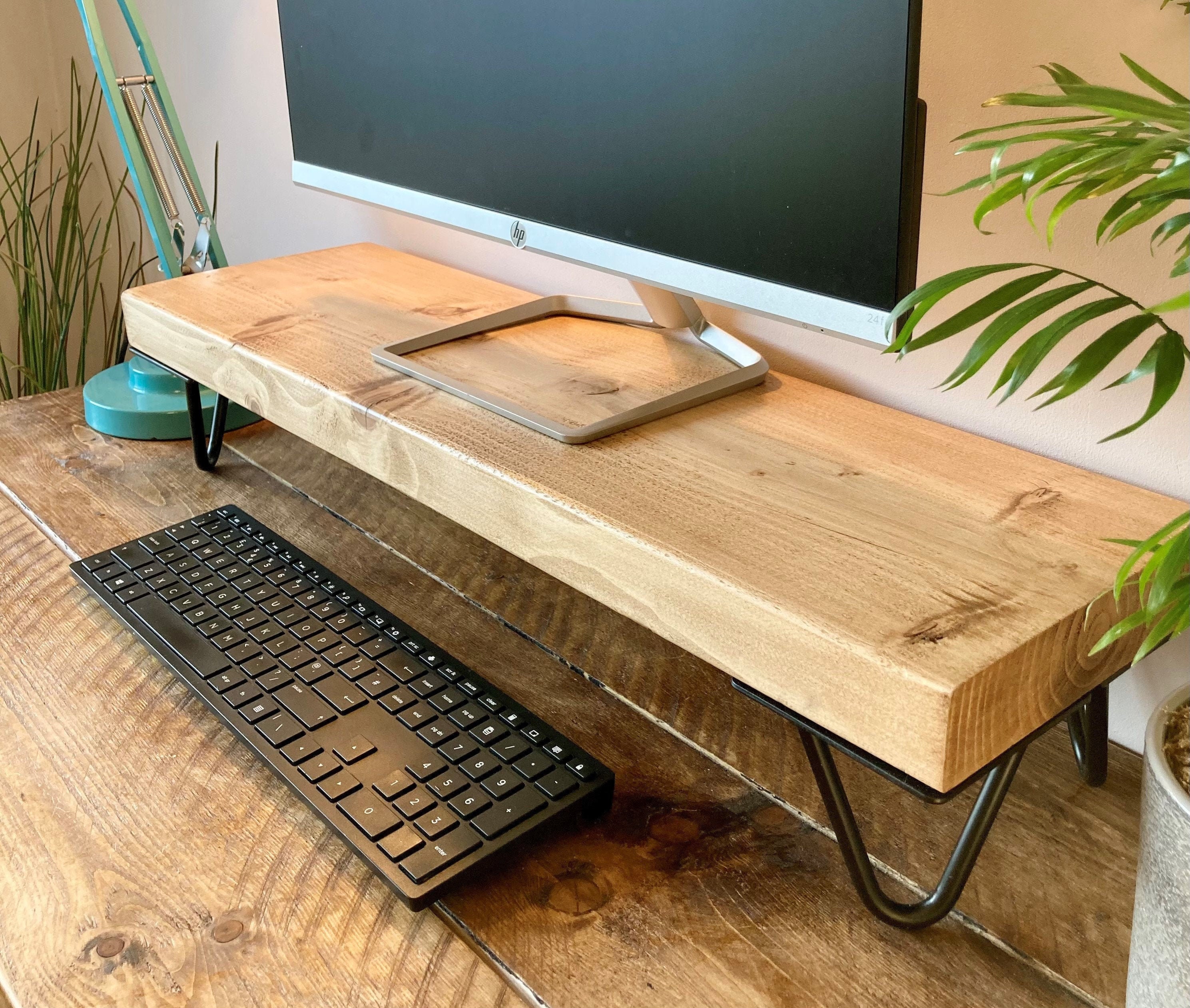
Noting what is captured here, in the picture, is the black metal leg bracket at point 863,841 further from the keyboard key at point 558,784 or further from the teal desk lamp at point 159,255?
the teal desk lamp at point 159,255

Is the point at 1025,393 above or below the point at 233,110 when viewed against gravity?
below

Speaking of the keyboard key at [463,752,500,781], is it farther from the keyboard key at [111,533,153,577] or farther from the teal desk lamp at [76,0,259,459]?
the teal desk lamp at [76,0,259,459]

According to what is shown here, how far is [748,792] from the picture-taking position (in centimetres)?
70

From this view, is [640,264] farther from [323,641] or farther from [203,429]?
[203,429]

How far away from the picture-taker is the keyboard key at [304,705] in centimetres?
72

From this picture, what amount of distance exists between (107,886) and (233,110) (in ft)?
3.83

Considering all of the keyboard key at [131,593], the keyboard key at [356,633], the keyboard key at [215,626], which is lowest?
Answer: the keyboard key at [356,633]

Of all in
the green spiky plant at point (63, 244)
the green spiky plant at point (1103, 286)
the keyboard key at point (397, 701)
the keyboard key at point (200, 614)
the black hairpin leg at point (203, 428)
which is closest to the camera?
the green spiky plant at point (1103, 286)

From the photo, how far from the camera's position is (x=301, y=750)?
688mm

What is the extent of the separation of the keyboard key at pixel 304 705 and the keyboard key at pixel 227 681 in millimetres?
32

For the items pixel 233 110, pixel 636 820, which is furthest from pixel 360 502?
pixel 233 110

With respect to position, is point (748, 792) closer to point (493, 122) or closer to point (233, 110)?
point (493, 122)

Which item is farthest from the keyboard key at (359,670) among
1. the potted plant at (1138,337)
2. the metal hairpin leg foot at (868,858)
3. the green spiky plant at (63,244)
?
the green spiky plant at (63,244)

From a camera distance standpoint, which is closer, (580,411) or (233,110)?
(580,411)
